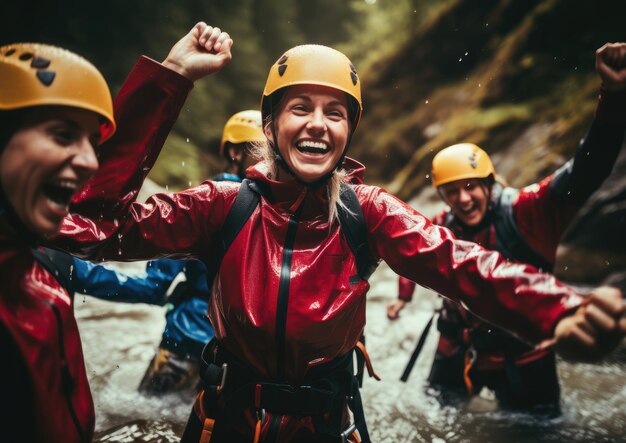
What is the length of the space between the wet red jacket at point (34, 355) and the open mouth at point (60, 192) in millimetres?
187

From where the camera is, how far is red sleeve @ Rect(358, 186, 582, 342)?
5.16 ft

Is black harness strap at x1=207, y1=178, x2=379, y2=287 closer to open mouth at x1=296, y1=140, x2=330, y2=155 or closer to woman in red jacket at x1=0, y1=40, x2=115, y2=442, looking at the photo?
open mouth at x1=296, y1=140, x2=330, y2=155

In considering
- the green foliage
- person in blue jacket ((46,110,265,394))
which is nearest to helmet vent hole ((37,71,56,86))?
person in blue jacket ((46,110,265,394))

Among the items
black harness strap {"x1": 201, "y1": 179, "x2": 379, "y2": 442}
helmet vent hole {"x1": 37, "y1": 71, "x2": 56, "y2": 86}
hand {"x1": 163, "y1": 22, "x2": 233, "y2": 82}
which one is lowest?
black harness strap {"x1": 201, "y1": 179, "x2": 379, "y2": 442}

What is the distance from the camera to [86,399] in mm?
1750

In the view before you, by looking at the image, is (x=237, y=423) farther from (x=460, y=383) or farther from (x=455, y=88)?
(x=455, y=88)

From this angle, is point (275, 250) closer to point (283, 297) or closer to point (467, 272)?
point (283, 297)

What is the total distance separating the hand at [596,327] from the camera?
4.33ft

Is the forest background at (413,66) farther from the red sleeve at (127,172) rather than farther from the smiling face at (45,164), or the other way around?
the smiling face at (45,164)

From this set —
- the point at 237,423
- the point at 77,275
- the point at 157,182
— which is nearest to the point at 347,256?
the point at 237,423

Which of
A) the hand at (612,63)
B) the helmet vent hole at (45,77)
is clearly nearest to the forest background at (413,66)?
the hand at (612,63)

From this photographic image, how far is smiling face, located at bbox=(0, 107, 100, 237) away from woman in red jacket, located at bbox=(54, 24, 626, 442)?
1.12 ft

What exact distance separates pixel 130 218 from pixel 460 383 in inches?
192

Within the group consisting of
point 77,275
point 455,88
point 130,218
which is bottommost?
point 77,275
